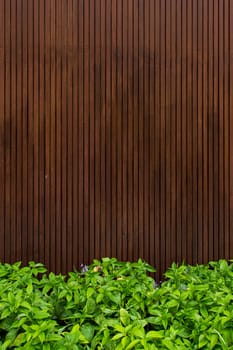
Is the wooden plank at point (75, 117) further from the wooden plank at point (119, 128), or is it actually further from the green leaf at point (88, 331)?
the green leaf at point (88, 331)

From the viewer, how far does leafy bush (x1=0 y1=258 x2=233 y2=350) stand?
84.1 inches

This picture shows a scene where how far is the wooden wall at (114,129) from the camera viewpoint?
374cm

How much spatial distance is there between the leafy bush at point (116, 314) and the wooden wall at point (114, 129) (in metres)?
0.85

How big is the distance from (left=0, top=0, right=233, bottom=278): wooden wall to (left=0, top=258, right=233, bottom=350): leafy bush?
2.77ft

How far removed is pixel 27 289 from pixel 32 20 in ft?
7.34

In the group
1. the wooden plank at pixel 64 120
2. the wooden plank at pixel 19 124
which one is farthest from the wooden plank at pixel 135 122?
the wooden plank at pixel 19 124

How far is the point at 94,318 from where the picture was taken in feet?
7.86

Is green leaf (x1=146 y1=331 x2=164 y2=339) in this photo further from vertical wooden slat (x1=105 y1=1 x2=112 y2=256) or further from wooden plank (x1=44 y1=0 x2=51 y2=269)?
wooden plank (x1=44 y1=0 x2=51 y2=269)

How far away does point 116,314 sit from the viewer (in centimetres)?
243

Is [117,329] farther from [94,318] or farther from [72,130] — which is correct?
[72,130]

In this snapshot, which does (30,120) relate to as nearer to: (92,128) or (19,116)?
(19,116)

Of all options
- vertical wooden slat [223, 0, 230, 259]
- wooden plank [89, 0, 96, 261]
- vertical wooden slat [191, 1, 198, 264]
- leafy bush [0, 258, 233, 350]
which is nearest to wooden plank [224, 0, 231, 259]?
vertical wooden slat [223, 0, 230, 259]

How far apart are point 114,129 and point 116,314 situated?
5.74 ft

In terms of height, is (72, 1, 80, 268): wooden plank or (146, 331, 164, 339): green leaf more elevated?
(72, 1, 80, 268): wooden plank
